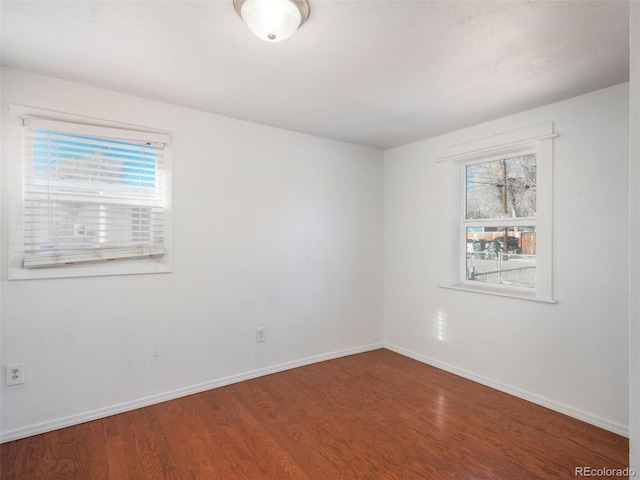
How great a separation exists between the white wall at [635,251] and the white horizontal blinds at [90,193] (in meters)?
2.77

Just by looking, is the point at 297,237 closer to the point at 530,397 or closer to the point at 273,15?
the point at 273,15

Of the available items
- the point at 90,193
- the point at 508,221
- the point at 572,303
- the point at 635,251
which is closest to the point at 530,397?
the point at 572,303

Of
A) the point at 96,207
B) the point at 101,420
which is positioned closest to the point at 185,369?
the point at 101,420

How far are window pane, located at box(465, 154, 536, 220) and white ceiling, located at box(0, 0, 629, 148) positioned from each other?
0.55 metres

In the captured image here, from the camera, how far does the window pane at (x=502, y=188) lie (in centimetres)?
297

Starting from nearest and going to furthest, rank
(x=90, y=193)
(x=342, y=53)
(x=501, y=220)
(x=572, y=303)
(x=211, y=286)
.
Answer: (x=342, y=53) < (x=90, y=193) < (x=572, y=303) < (x=211, y=286) < (x=501, y=220)

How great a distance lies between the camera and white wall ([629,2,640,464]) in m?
1.08

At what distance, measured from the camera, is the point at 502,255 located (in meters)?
3.18

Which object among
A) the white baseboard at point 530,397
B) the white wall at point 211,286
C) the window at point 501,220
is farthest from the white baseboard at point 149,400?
the window at point 501,220

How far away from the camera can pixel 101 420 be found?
245 centimetres

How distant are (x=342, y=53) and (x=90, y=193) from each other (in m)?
1.96

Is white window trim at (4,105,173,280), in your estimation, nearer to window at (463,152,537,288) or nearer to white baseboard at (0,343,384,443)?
white baseboard at (0,343,384,443)

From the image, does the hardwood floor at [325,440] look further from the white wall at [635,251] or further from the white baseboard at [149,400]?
the white wall at [635,251]

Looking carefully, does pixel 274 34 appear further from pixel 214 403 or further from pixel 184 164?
pixel 214 403
